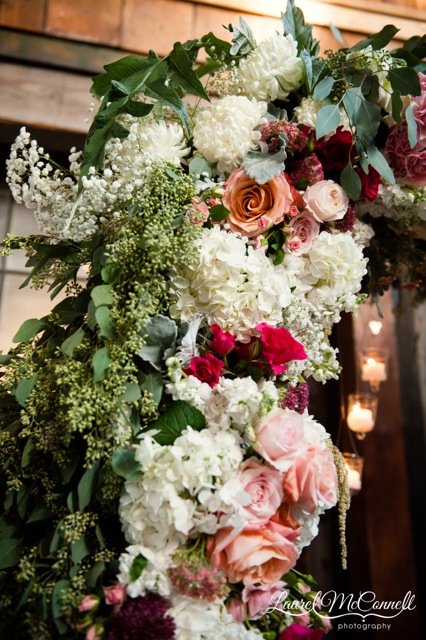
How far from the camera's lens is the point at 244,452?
0.82 metres

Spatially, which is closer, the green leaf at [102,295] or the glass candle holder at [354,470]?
the green leaf at [102,295]

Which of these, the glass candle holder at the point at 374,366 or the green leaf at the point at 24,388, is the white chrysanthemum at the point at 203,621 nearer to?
the green leaf at the point at 24,388

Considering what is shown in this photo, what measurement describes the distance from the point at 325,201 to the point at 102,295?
0.45 metres

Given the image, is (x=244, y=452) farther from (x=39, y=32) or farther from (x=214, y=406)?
(x=39, y=32)

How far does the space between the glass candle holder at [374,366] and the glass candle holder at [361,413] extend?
59 millimetres

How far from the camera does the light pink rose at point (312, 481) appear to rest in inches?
30.5

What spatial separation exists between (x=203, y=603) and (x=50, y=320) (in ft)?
1.61

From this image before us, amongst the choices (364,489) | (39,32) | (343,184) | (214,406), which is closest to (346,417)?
(364,489)

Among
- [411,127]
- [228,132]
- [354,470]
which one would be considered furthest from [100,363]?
[354,470]

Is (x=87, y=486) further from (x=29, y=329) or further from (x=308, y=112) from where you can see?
(x=308, y=112)

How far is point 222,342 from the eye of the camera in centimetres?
88

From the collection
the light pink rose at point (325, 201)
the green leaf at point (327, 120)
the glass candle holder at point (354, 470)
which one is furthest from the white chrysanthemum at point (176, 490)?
the glass candle holder at point (354, 470)

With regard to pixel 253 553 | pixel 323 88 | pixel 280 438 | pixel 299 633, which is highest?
pixel 323 88

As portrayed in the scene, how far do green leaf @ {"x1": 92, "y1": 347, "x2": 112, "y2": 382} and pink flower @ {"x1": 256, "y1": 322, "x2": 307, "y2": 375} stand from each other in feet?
0.79
